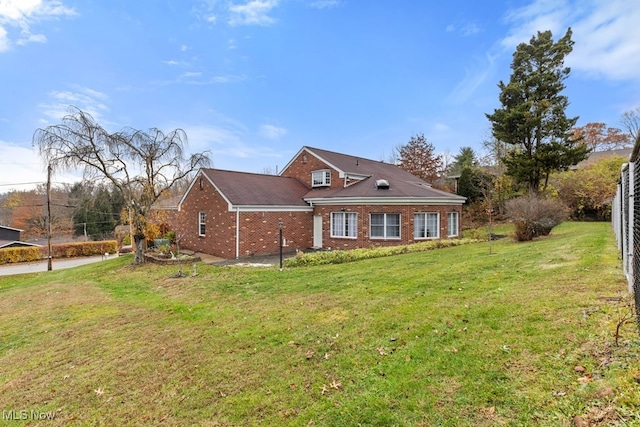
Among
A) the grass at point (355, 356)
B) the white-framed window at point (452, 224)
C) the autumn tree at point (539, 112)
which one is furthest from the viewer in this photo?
the autumn tree at point (539, 112)

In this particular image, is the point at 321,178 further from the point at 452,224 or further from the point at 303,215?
the point at 452,224

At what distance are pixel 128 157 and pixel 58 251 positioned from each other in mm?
26565

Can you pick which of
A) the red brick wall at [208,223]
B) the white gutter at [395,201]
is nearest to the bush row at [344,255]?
the white gutter at [395,201]

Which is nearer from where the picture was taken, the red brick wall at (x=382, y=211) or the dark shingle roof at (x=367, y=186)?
the red brick wall at (x=382, y=211)

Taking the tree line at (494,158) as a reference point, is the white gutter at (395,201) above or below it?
below

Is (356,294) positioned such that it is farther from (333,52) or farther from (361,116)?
(361,116)

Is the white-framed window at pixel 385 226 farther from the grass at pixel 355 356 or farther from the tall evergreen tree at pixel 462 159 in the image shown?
the tall evergreen tree at pixel 462 159

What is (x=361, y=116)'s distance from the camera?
2883 cm

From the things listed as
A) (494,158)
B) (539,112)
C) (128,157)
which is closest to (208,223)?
(128,157)

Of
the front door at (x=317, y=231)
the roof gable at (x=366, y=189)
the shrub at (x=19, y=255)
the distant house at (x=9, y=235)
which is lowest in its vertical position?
the shrub at (x=19, y=255)

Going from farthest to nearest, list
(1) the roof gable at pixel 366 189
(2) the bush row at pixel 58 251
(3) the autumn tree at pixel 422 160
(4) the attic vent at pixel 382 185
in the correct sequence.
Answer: (3) the autumn tree at pixel 422 160 → (2) the bush row at pixel 58 251 → (4) the attic vent at pixel 382 185 → (1) the roof gable at pixel 366 189

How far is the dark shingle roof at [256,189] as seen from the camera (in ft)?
58.5

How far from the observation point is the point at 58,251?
33688 mm

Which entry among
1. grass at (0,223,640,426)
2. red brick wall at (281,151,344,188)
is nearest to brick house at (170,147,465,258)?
red brick wall at (281,151,344,188)
